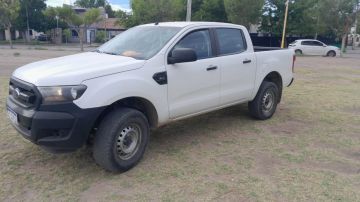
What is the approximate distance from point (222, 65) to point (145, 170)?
2.03 metres

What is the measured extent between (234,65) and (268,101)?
147cm

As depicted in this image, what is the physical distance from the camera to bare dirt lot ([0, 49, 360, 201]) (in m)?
3.79

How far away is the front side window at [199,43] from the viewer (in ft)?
16.3

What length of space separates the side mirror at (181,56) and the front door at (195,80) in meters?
0.10

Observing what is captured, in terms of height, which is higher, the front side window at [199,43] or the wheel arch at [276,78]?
the front side window at [199,43]

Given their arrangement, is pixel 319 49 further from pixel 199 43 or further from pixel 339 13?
pixel 199 43

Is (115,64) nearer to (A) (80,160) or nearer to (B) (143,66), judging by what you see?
(B) (143,66)

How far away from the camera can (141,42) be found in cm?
496

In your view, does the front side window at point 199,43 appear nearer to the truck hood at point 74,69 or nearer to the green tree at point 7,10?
the truck hood at point 74,69

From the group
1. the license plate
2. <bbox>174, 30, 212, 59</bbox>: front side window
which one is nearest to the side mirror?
<bbox>174, 30, 212, 59</bbox>: front side window

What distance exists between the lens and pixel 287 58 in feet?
22.6

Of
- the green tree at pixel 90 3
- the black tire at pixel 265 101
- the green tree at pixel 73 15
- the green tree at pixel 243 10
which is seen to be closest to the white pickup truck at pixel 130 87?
the black tire at pixel 265 101

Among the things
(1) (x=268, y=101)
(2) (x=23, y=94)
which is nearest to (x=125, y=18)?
(1) (x=268, y=101)

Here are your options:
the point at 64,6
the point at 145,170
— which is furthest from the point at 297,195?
the point at 64,6
